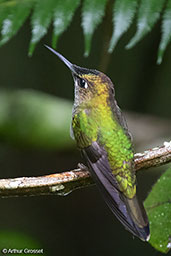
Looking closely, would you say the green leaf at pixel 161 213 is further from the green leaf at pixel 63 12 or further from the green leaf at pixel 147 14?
the green leaf at pixel 63 12

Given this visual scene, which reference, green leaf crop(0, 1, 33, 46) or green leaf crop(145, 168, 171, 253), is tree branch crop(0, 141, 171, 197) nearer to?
green leaf crop(145, 168, 171, 253)

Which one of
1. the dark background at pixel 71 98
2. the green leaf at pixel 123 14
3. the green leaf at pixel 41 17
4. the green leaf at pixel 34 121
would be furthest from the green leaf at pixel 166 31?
the dark background at pixel 71 98

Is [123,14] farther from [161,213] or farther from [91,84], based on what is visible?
[161,213]

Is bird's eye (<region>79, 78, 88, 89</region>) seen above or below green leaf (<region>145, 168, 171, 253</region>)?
above

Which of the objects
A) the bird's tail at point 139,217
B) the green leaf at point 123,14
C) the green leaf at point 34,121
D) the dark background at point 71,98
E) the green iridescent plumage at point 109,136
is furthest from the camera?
the dark background at point 71,98

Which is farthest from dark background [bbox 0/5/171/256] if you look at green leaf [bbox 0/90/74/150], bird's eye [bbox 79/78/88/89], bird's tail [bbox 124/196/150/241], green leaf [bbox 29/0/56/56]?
bird's tail [bbox 124/196/150/241]

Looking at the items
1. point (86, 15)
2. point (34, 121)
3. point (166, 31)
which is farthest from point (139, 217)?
point (34, 121)
